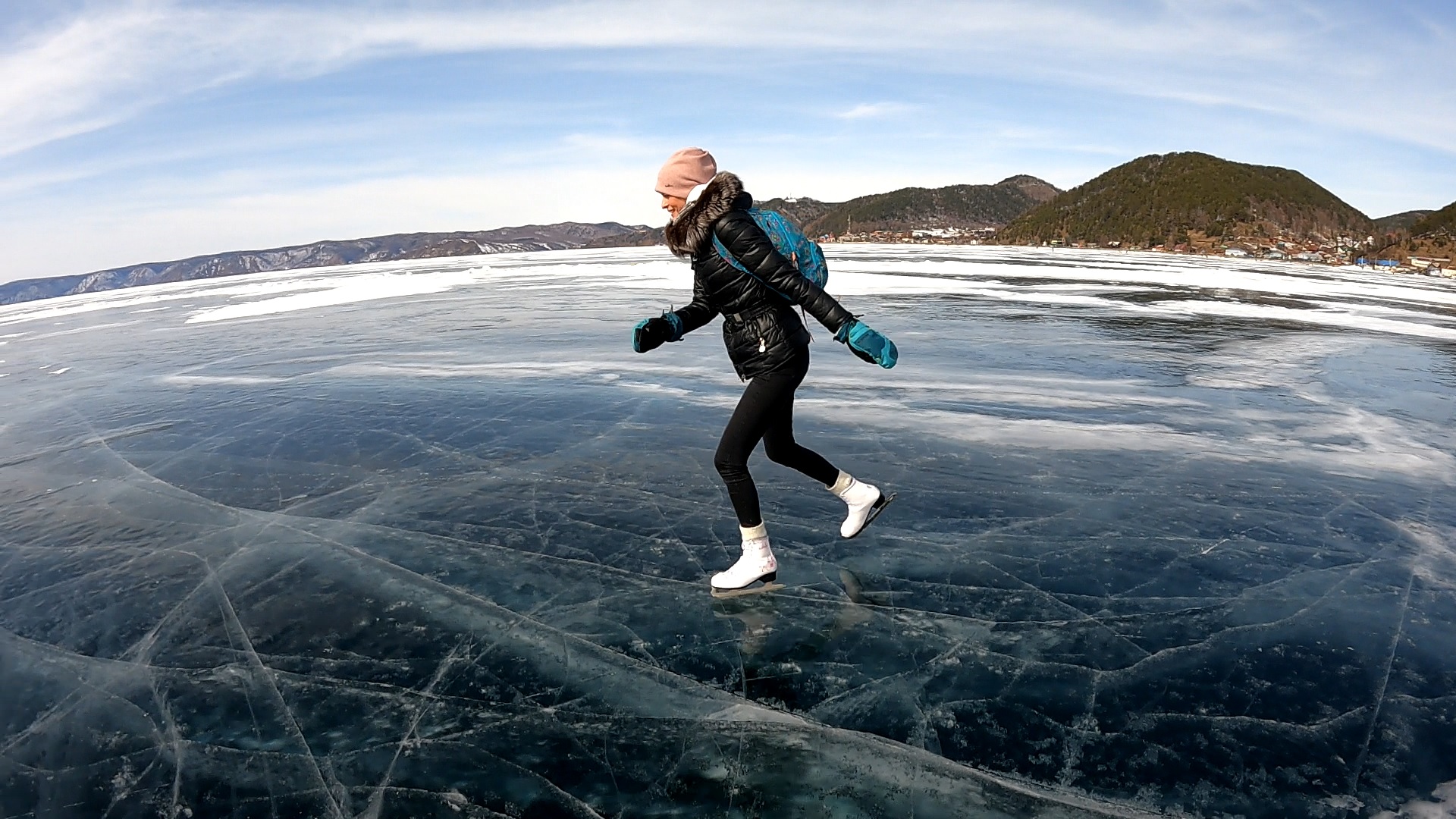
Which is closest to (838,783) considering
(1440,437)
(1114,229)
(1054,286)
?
(1440,437)

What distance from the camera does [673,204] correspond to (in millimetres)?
3068

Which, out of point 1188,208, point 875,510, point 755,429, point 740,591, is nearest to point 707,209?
point 755,429

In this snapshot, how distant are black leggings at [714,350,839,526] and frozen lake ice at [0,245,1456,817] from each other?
1.68 feet

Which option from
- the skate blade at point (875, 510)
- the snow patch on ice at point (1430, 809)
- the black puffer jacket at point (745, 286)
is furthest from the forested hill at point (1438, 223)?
the black puffer jacket at point (745, 286)

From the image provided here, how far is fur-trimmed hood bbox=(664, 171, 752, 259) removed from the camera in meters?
2.94

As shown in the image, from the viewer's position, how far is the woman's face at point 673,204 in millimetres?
3051

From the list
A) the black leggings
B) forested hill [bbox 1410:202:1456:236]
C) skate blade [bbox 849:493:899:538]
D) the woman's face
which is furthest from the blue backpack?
forested hill [bbox 1410:202:1456:236]

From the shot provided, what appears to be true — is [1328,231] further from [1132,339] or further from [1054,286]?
[1132,339]

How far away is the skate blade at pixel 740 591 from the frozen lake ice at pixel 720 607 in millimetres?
55

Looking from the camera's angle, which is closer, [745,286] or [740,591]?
[745,286]

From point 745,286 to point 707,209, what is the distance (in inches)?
14.0

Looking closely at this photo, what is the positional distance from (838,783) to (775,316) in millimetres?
1797

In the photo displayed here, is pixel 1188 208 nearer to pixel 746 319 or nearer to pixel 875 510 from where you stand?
pixel 875 510

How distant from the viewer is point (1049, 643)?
3.01m
